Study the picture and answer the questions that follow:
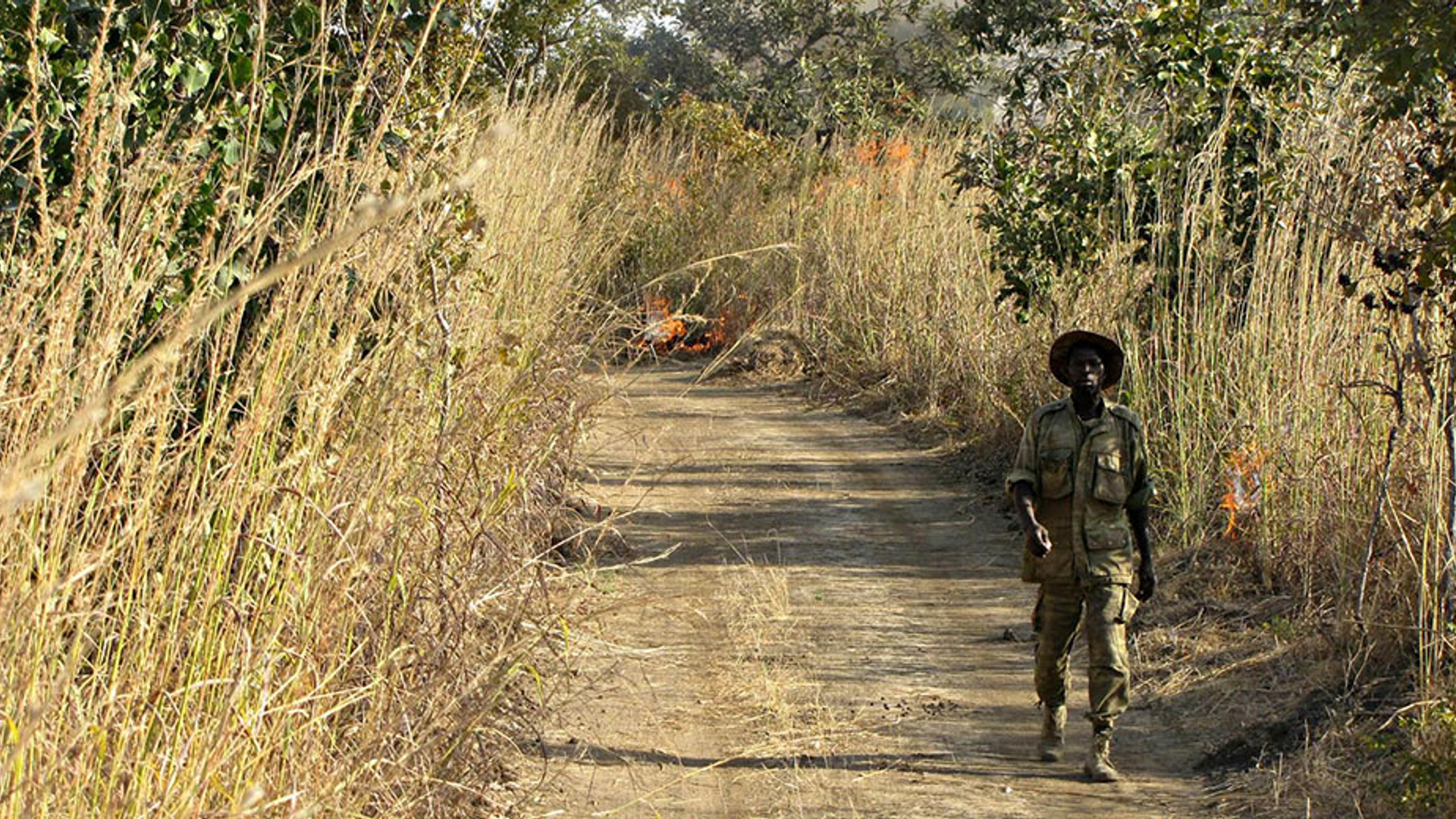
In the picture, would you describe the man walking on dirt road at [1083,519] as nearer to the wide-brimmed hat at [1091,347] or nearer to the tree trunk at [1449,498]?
the wide-brimmed hat at [1091,347]

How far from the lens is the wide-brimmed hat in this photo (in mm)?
5992

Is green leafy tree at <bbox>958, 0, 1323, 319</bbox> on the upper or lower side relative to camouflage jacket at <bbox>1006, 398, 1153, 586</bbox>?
upper

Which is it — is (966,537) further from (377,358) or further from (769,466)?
(377,358)

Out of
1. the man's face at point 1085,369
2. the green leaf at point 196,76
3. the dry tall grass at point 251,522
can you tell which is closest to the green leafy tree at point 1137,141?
the man's face at point 1085,369

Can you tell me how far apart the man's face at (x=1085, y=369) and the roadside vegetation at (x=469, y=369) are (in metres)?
0.91

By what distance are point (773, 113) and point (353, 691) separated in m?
17.5

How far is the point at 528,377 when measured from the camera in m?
6.52

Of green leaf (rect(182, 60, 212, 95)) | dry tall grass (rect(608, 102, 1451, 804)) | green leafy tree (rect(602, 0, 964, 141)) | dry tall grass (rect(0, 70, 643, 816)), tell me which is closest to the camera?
dry tall grass (rect(0, 70, 643, 816))

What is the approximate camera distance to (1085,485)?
6.01 m

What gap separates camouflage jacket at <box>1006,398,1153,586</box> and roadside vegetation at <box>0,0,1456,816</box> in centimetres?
76

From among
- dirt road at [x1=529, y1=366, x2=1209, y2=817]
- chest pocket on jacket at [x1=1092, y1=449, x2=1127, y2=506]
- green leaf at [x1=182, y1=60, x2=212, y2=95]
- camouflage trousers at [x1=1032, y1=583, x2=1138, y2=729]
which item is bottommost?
dirt road at [x1=529, y1=366, x2=1209, y2=817]

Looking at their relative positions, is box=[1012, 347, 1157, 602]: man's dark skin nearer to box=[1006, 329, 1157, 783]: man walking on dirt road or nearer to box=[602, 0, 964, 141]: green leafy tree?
box=[1006, 329, 1157, 783]: man walking on dirt road

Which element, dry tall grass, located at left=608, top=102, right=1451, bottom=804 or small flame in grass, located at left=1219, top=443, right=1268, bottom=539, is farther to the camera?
small flame in grass, located at left=1219, top=443, right=1268, bottom=539

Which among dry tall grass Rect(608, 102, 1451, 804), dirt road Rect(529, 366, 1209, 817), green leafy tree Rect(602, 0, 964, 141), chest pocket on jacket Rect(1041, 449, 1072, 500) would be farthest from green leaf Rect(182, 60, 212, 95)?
green leafy tree Rect(602, 0, 964, 141)
